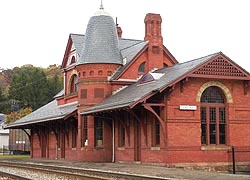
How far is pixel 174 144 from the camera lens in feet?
73.3

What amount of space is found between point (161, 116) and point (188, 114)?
133 cm

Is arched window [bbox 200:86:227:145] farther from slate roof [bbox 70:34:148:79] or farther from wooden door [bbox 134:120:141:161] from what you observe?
slate roof [bbox 70:34:148:79]

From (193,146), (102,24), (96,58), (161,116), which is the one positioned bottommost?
(193,146)

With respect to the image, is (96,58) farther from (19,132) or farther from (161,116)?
(19,132)

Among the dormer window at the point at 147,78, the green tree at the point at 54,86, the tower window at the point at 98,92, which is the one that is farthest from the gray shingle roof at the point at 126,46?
the green tree at the point at 54,86

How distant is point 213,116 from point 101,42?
947cm

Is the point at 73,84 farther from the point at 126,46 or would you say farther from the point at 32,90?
the point at 32,90

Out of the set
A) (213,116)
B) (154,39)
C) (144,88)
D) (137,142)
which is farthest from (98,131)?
(213,116)

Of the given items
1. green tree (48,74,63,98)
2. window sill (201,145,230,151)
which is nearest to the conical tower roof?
window sill (201,145,230,151)

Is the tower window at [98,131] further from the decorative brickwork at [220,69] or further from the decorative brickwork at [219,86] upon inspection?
the decorative brickwork at [220,69]

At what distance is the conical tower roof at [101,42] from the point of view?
29094 millimetres

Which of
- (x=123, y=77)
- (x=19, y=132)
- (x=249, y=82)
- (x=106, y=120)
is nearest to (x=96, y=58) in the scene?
(x=123, y=77)

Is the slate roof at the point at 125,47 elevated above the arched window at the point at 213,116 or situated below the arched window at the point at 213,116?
above

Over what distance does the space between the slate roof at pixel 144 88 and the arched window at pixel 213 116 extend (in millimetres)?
1727
